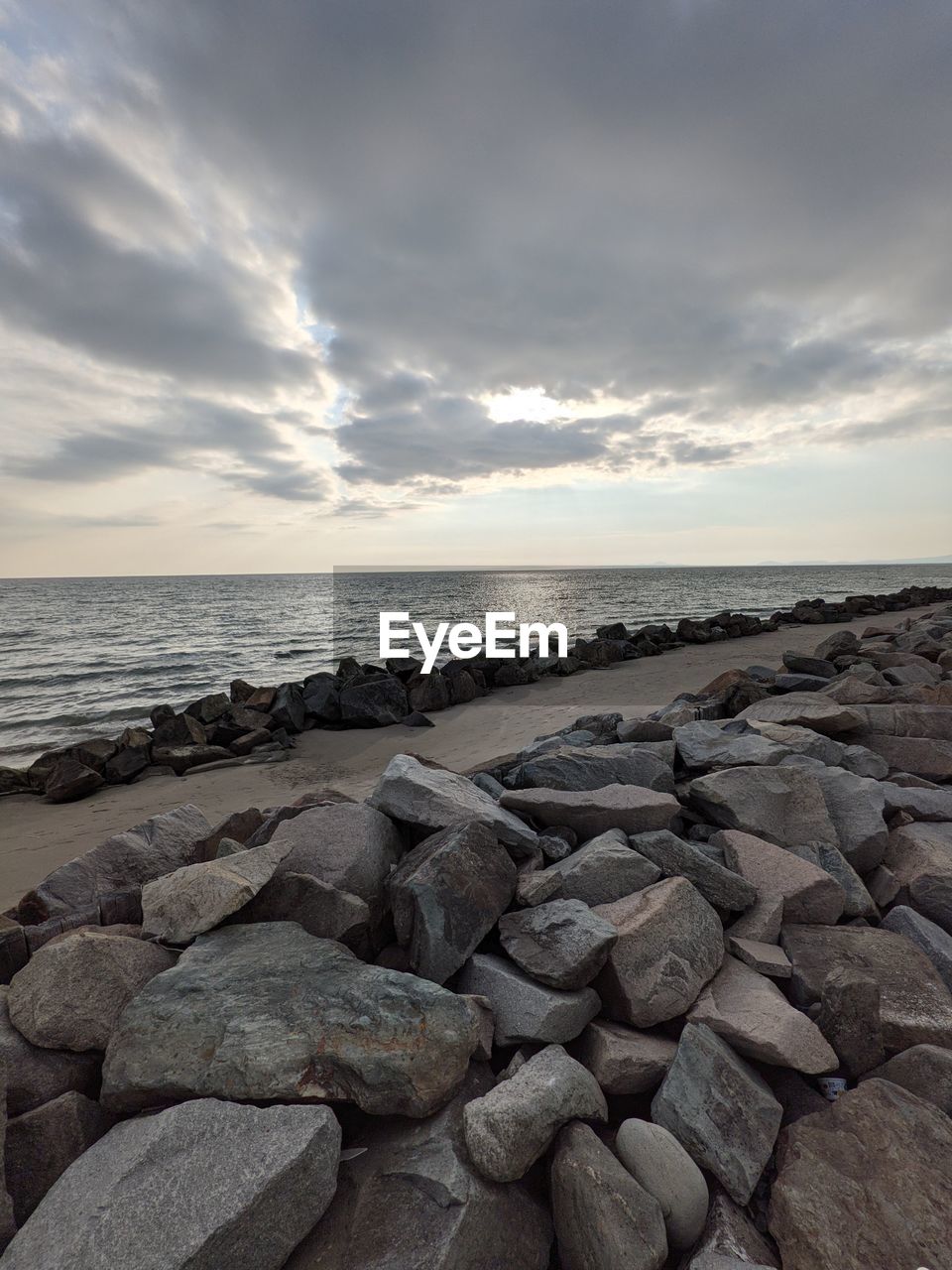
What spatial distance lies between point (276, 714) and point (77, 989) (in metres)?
8.84

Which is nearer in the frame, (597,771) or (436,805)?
(436,805)

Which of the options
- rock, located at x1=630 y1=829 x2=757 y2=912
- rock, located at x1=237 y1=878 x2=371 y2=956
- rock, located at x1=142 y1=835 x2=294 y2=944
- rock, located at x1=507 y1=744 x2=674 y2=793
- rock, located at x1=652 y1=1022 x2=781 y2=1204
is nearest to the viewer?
rock, located at x1=652 y1=1022 x2=781 y2=1204

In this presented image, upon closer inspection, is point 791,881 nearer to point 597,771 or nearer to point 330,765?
point 597,771

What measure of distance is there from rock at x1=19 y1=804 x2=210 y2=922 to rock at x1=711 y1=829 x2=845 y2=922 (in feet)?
9.68

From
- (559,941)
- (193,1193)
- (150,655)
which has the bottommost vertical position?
(150,655)

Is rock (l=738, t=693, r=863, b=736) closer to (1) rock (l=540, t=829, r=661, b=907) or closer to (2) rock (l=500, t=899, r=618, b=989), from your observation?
(1) rock (l=540, t=829, r=661, b=907)

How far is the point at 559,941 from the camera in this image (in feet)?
8.07

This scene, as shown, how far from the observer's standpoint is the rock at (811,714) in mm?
4852

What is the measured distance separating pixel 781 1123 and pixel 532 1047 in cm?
83

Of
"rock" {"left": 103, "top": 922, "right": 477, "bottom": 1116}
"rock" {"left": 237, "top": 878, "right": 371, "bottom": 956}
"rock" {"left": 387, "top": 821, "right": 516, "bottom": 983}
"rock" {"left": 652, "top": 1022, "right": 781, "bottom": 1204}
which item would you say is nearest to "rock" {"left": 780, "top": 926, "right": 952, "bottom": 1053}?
"rock" {"left": 652, "top": 1022, "right": 781, "bottom": 1204}

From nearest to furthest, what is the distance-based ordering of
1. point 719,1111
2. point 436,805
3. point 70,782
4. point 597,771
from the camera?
point 719,1111
point 436,805
point 597,771
point 70,782

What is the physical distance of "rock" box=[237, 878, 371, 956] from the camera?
2.62 m

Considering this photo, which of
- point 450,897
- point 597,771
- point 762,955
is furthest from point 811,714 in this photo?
point 450,897

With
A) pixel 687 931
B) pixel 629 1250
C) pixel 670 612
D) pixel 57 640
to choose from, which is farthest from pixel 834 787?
pixel 670 612
